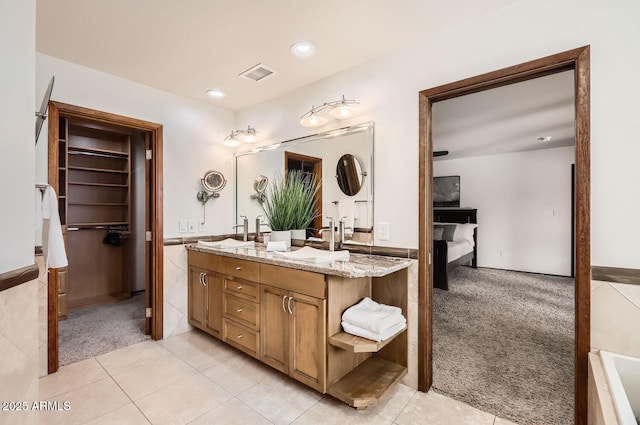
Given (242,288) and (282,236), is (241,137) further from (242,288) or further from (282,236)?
(242,288)

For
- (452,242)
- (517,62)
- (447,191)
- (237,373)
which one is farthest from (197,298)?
(447,191)

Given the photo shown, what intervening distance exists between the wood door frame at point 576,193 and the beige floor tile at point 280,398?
791 millimetres

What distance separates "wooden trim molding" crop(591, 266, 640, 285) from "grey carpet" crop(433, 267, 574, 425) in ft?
3.00

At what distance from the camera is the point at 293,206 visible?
2746 mm

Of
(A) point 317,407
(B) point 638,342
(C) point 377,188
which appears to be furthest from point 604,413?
(C) point 377,188

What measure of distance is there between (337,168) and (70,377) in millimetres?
2555

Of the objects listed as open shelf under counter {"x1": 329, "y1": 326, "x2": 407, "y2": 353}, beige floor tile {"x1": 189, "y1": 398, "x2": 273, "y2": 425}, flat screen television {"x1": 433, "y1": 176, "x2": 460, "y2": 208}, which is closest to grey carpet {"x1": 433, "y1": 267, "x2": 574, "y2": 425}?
open shelf under counter {"x1": 329, "y1": 326, "x2": 407, "y2": 353}

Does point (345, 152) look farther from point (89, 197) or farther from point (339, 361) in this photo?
point (89, 197)

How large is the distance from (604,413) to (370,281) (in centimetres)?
132

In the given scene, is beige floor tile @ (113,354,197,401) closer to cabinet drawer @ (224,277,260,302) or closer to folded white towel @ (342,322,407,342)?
cabinet drawer @ (224,277,260,302)

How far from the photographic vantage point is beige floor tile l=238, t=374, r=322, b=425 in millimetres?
1740

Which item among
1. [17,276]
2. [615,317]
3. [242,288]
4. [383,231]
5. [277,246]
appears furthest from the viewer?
[277,246]

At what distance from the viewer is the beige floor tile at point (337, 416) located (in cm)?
167

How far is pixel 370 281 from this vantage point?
7.15ft
